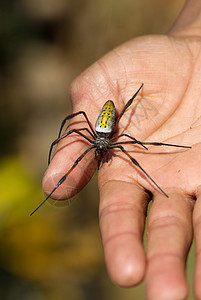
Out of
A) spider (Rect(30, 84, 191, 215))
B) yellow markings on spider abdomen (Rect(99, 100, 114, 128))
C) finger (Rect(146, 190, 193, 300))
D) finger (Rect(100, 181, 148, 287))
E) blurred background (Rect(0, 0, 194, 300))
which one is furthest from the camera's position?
blurred background (Rect(0, 0, 194, 300))

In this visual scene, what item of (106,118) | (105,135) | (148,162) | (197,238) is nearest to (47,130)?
(105,135)

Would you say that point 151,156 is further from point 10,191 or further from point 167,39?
point 10,191

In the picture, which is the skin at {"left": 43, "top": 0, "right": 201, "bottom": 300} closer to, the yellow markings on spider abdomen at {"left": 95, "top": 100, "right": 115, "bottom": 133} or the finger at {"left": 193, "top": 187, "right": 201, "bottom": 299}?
the finger at {"left": 193, "top": 187, "right": 201, "bottom": 299}

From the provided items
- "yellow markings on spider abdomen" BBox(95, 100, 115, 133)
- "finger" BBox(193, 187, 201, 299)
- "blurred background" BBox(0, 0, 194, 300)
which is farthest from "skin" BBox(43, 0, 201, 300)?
"blurred background" BBox(0, 0, 194, 300)

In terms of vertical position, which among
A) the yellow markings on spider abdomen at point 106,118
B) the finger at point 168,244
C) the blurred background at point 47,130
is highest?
the yellow markings on spider abdomen at point 106,118

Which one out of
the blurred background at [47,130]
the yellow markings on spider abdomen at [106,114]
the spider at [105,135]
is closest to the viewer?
the spider at [105,135]

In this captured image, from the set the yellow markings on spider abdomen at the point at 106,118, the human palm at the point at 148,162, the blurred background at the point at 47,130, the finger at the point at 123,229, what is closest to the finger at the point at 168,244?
the human palm at the point at 148,162

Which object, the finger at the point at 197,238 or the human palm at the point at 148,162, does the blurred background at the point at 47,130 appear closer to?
the human palm at the point at 148,162

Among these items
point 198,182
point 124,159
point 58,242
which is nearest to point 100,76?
point 124,159
